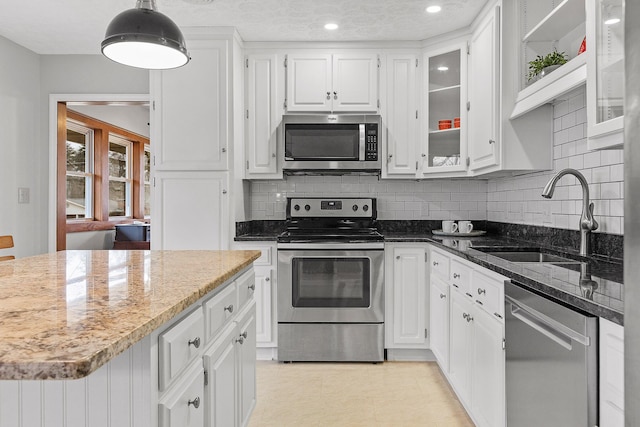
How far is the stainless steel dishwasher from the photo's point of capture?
112cm

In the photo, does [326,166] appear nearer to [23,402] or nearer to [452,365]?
[452,365]

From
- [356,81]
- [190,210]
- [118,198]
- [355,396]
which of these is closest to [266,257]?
[190,210]

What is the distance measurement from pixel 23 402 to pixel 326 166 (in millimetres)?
2682

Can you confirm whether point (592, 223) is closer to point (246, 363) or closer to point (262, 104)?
point (246, 363)

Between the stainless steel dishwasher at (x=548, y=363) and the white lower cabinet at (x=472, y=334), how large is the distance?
0.13 m

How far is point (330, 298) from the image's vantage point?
3.21 metres

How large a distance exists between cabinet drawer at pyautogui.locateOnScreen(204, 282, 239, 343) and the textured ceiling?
6.61 ft

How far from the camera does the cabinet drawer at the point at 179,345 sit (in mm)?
1032

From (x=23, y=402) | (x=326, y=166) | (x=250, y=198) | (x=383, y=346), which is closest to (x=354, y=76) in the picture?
(x=326, y=166)

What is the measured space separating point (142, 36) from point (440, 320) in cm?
240

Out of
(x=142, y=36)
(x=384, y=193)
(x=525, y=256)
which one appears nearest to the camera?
(x=142, y=36)

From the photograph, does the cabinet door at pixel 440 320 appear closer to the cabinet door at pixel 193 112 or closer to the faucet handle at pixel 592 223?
the faucet handle at pixel 592 223

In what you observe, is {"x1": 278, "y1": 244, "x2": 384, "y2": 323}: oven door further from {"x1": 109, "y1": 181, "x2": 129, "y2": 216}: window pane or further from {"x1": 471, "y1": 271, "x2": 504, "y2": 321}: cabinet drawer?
{"x1": 109, "y1": 181, "x2": 129, "y2": 216}: window pane

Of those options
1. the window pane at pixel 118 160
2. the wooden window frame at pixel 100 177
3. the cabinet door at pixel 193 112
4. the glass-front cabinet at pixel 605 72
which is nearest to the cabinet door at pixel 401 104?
the cabinet door at pixel 193 112
